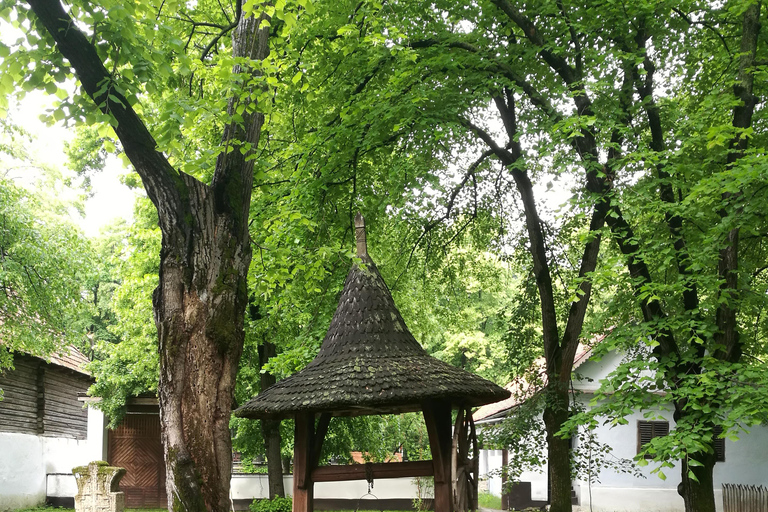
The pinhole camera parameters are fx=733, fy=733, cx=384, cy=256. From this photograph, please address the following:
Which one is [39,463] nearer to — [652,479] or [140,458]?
[140,458]

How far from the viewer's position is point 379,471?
8.52 meters

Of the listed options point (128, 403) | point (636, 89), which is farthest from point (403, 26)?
point (128, 403)

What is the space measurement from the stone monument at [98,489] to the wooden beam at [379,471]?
949 cm

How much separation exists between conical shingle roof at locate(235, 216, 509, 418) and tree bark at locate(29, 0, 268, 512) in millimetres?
1937

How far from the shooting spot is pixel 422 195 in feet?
43.3

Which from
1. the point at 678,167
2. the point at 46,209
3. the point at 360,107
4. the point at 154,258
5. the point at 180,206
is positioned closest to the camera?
the point at 180,206

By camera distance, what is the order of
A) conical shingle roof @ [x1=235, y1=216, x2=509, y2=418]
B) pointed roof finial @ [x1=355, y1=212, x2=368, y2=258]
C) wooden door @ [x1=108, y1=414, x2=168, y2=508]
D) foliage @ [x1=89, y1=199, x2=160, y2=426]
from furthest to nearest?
1. wooden door @ [x1=108, y1=414, x2=168, y2=508]
2. foliage @ [x1=89, y1=199, x2=160, y2=426]
3. pointed roof finial @ [x1=355, y1=212, x2=368, y2=258]
4. conical shingle roof @ [x1=235, y1=216, x2=509, y2=418]

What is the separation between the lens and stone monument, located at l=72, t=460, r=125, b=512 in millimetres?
16266

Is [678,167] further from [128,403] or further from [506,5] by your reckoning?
[128,403]

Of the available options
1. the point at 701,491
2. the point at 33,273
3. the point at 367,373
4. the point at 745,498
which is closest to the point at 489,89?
the point at 367,373

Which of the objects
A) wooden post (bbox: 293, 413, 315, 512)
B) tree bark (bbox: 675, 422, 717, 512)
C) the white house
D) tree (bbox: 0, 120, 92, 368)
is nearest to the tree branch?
wooden post (bbox: 293, 413, 315, 512)

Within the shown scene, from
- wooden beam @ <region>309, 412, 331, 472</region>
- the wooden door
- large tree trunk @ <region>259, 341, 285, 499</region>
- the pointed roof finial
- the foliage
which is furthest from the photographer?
the wooden door

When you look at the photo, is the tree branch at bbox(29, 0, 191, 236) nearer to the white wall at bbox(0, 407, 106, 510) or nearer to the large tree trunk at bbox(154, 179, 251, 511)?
the large tree trunk at bbox(154, 179, 251, 511)

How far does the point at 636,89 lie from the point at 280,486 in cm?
1320
